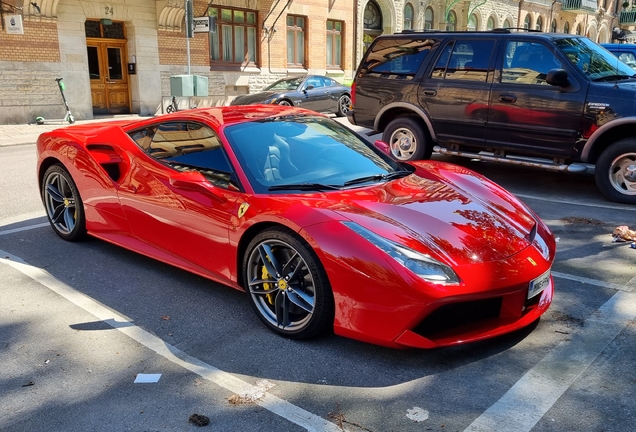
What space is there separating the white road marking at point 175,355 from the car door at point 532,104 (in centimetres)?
568

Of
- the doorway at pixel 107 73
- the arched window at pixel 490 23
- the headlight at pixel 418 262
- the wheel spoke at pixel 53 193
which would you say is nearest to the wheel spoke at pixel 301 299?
the headlight at pixel 418 262

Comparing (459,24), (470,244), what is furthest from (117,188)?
(459,24)

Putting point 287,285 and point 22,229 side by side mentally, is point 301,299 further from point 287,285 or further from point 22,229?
point 22,229

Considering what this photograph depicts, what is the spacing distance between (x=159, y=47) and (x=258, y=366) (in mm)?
19160

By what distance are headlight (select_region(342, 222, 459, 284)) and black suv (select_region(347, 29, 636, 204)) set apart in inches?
190

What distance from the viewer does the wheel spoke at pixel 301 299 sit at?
349 cm

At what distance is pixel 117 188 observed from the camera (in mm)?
4805

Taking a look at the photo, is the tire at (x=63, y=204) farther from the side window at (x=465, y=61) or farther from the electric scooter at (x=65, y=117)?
the electric scooter at (x=65, y=117)

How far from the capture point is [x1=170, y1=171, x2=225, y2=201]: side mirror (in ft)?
13.1

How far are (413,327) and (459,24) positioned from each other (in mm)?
34426

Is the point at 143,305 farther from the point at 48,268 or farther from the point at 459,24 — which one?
the point at 459,24

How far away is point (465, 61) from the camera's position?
8.17m

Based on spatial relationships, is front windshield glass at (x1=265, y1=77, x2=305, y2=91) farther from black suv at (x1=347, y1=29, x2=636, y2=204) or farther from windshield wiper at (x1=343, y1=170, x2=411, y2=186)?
windshield wiper at (x1=343, y1=170, x2=411, y2=186)

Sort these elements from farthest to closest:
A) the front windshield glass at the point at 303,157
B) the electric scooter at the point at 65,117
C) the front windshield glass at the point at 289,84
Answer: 1. the front windshield glass at the point at 289,84
2. the electric scooter at the point at 65,117
3. the front windshield glass at the point at 303,157
